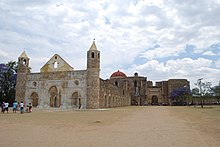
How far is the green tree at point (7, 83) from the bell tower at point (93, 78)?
17516 mm

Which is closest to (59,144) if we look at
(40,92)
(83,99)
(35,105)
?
(83,99)

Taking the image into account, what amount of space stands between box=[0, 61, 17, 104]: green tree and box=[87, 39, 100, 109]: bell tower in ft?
57.5

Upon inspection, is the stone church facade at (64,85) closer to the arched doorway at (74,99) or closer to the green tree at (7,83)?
the arched doorway at (74,99)

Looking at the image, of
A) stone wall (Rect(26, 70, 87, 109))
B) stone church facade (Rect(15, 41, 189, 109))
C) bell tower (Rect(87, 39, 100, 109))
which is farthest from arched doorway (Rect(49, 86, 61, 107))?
bell tower (Rect(87, 39, 100, 109))

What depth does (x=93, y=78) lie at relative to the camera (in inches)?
1140

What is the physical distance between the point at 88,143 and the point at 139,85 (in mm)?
60088

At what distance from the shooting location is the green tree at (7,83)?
1505 inches

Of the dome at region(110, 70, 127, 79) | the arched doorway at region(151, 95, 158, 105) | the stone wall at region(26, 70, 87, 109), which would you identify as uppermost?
the dome at region(110, 70, 127, 79)

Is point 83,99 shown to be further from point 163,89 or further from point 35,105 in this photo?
point 163,89

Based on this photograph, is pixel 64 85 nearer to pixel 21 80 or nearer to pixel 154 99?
pixel 21 80

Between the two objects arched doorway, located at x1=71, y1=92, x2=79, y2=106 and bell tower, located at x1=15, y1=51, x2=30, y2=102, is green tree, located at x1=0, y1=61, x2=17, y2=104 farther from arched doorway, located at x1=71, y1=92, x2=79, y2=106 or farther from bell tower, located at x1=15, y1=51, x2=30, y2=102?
arched doorway, located at x1=71, y1=92, x2=79, y2=106

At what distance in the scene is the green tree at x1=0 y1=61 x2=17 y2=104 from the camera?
3822cm

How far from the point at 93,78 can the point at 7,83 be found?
62.1ft

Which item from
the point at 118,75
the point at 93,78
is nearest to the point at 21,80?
the point at 93,78
